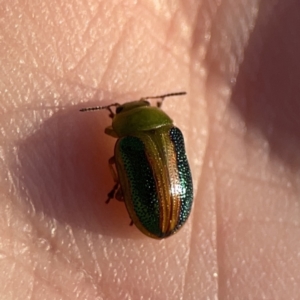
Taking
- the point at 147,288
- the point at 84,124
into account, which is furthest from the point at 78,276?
the point at 84,124

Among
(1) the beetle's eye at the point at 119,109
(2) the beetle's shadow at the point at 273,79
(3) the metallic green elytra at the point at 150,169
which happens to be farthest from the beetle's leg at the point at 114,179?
(2) the beetle's shadow at the point at 273,79

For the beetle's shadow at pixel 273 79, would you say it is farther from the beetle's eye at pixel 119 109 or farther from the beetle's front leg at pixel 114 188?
the beetle's front leg at pixel 114 188

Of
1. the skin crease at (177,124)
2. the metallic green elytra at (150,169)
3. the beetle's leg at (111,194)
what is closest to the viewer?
the skin crease at (177,124)

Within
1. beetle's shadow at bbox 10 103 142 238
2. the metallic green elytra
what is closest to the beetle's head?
the metallic green elytra

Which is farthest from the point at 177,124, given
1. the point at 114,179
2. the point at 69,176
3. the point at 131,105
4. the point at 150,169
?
the point at 69,176

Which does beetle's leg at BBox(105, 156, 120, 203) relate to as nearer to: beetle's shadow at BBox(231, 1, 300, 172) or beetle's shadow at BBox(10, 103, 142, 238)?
beetle's shadow at BBox(10, 103, 142, 238)

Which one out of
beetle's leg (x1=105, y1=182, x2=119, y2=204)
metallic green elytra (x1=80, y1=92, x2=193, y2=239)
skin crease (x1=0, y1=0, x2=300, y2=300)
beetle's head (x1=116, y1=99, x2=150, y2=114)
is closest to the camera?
skin crease (x1=0, y1=0, x2=300, y2=300)

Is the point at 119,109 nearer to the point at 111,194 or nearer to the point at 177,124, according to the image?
the point at 177,124

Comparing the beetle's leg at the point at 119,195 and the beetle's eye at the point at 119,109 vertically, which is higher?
the beetle's eye at the point at 119,109
